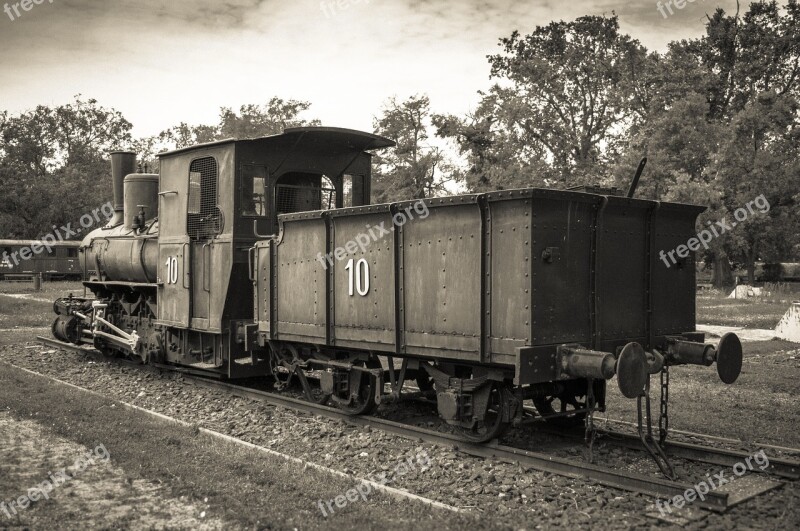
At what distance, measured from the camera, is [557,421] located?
7992 mm

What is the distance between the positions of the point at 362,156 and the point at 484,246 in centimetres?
478

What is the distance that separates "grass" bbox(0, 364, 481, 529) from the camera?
5.25 metres

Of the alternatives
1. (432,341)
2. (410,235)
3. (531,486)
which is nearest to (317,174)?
(410,235)

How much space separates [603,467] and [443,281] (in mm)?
2237

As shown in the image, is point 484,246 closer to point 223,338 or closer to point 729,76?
point 223,338

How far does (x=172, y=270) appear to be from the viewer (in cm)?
1103

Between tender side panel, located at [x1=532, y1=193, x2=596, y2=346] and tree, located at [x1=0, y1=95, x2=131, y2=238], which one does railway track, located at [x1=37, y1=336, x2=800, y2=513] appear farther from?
tree, located at [x1=0, y1=95, x2=131, y2=238]

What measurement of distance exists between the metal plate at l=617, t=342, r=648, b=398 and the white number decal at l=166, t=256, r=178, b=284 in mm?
7205

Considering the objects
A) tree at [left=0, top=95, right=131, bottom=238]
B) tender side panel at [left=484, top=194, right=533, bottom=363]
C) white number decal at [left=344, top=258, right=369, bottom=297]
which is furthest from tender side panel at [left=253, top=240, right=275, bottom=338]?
tree at [left=0, top=95, right=131, bottom=238]

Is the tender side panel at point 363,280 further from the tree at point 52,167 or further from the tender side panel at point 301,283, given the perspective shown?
the tree at point 52,167

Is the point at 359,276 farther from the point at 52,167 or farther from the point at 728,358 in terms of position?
the point at 52,167

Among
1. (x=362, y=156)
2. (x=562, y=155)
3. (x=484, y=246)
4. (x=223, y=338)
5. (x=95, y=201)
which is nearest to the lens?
(x=484, y=246)

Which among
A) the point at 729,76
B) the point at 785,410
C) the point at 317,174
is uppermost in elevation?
the point at 729,76

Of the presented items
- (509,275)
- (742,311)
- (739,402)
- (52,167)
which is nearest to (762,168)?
(742,311)
